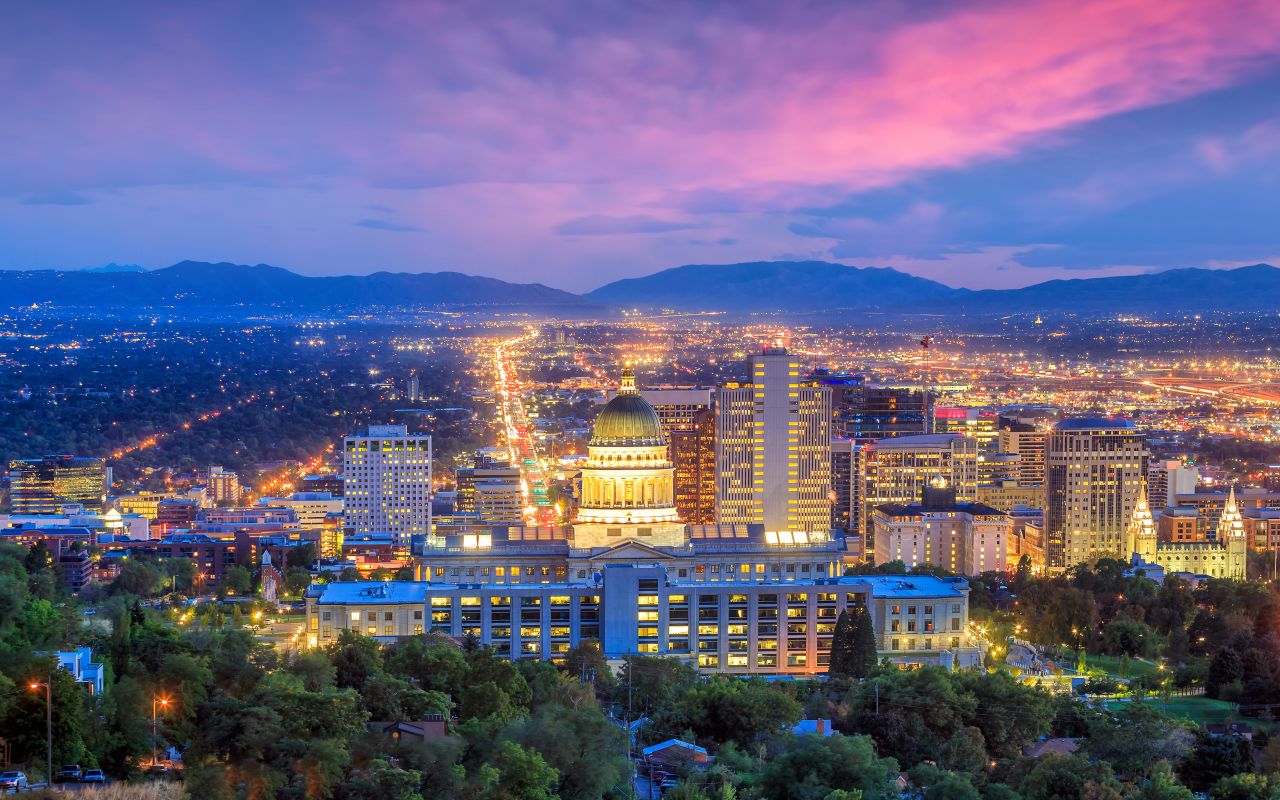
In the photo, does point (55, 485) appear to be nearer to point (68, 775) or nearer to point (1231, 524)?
point (1231, 524)

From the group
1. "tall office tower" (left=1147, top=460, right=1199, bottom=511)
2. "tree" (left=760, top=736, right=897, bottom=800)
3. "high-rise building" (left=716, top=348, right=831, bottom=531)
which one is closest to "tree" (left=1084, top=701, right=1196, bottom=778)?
"tree" (left=760, top=736, right=897, bottom=800)

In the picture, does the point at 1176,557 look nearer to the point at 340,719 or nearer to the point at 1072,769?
the point at 1072,769

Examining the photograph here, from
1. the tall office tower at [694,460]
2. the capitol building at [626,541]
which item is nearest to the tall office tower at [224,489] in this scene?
the tall office tower at [694,460]

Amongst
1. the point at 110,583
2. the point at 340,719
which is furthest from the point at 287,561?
the point at 340,719

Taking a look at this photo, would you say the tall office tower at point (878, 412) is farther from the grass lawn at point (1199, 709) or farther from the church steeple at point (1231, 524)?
the grass lawn at point (1199, 709)

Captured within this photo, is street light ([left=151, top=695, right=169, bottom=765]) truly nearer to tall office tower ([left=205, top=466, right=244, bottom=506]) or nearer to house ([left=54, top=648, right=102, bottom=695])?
house ([left=54, top=648, right=102, bottom=695])

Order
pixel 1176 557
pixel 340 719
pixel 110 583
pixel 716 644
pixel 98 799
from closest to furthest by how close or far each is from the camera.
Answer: pixel 98 799 → pixel 340 719 → pixel 716 644 → pixel 110 583 → pixel 1176 557

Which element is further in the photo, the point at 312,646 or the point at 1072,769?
the point at 312,646
